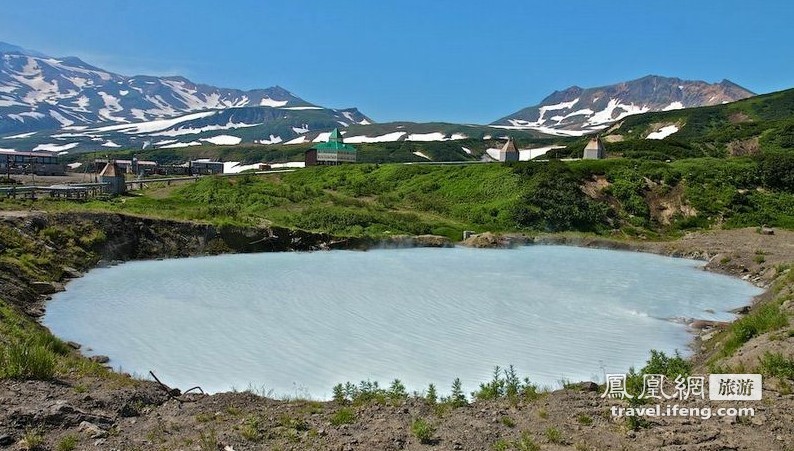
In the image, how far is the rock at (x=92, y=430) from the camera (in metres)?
7.48

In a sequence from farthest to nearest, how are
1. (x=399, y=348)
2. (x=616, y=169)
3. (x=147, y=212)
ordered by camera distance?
(x=616, y=169) → (x=147, y=212) → (x=399, y=348)

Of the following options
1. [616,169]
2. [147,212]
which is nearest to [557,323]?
[147,212]

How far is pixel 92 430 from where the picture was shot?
755 cm

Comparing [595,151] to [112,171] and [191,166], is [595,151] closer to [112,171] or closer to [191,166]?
[112,171]

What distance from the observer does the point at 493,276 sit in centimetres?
2536

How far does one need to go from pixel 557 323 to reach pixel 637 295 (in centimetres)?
626

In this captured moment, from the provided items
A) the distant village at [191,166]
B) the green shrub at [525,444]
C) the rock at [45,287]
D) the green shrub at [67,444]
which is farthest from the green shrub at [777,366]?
the distant village at [191,166]

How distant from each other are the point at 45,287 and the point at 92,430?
14.1 meters

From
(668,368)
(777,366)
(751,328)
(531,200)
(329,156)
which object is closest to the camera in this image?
(777,366)

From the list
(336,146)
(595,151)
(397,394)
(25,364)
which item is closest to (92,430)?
(25,364)

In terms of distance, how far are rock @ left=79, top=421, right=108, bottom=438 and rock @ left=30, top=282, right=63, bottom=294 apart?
13398 mm

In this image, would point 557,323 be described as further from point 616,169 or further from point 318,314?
point 616,169

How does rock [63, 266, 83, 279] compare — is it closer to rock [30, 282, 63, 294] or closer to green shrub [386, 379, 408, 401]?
rock [30, 282, 63, 294]

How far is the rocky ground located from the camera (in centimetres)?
734
